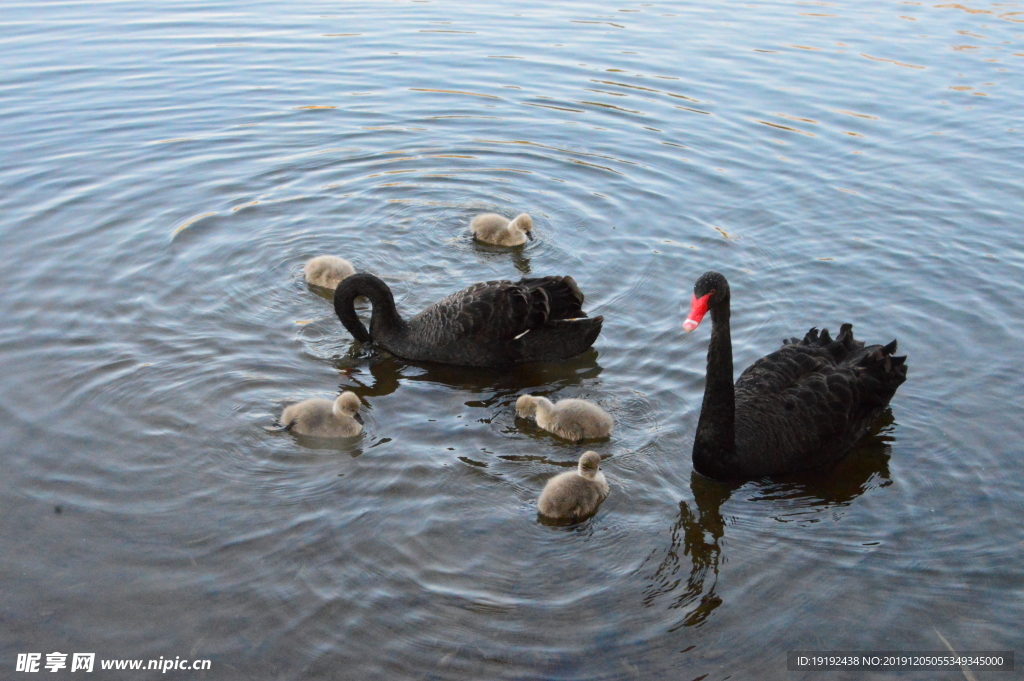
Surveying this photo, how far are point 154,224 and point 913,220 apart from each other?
724 cm

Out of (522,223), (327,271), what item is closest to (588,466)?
(327,271)

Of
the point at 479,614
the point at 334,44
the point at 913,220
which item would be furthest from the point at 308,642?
the point at 334,44

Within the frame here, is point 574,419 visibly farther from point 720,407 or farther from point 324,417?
point 324,417

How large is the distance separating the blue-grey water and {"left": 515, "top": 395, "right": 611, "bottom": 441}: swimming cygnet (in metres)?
0.09

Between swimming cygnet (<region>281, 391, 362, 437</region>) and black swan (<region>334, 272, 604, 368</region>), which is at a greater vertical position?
Answer: black swan (<region>334, 272, 604, 368</region>)

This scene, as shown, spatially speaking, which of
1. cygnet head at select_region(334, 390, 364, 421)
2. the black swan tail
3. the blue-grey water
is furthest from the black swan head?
cygnet head at select_region(334, 390, 364, 421)

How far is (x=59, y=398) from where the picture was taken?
6.17m

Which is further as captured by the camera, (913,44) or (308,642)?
(913,44)

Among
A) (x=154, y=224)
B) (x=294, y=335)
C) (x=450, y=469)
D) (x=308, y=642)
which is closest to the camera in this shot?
(x=308, y=642)

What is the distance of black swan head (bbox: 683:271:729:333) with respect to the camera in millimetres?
5418

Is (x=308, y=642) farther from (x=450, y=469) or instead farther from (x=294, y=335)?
(x=294, y=335)

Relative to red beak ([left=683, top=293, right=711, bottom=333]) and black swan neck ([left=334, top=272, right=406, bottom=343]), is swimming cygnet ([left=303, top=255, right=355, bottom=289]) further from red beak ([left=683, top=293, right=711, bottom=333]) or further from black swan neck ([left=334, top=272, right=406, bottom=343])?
red beak ([left=683, top=293, right=711, bottom=333])

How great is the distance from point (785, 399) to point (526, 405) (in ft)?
5.37

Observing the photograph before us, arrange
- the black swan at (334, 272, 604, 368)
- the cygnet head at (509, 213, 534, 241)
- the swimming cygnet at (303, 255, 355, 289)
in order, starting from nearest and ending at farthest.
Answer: the black swan at (334, 272, 604, 368) → the swimming cygnet at (303, 255, 355, 289) → the cygnet head at (509, 213, 534, 241)
